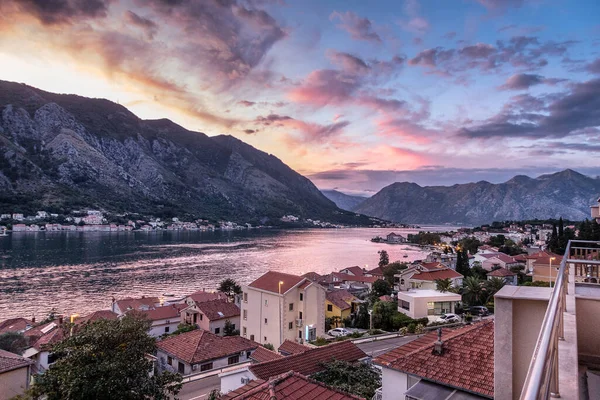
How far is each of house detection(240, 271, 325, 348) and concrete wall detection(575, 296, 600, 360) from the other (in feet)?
67.9

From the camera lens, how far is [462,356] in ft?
29.9

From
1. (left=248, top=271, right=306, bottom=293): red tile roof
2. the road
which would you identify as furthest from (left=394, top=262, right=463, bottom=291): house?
(left=248, top=271, right=306, bottom=293): red tile roof

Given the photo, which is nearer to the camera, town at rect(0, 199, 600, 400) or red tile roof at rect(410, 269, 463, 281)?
town at rect(0, 199, 600, 400)

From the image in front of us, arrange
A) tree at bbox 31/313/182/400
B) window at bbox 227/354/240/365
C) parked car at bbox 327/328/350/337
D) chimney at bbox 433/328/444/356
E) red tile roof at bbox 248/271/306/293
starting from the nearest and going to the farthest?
tree at bbox 31/313/182/400, chimney at bbox 433/328/444/356, window at bbox 227/354/240/365, red tile roof at bbox 248/271/306/293, parked car at bbox 327/328/350/337

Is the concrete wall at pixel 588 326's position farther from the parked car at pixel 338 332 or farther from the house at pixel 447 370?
the parked car at pixel 338 332

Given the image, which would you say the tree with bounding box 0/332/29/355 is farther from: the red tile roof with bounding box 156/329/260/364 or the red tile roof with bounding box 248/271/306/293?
the red tile roof with bounding box 248/271/306/293

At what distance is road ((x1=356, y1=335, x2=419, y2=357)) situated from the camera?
19072 millimetres

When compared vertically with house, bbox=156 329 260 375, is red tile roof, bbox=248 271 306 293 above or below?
above

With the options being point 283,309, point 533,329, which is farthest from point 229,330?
point 533,329

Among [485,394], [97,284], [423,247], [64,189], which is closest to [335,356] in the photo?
[485,394]

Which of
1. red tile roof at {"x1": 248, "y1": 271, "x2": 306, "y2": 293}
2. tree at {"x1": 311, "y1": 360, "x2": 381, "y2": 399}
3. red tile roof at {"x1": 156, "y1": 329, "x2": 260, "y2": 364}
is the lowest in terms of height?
red tile roof at {"x1": 156, "y1": 329, "x2": 260, "y2": 364}

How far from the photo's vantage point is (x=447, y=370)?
8.95 m

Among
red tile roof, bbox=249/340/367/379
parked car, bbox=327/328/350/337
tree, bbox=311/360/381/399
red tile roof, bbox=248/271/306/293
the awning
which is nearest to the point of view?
the awning

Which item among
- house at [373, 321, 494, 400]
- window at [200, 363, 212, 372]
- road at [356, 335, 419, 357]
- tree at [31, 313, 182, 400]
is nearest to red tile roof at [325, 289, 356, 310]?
road at [356, 335, 419, 357]
